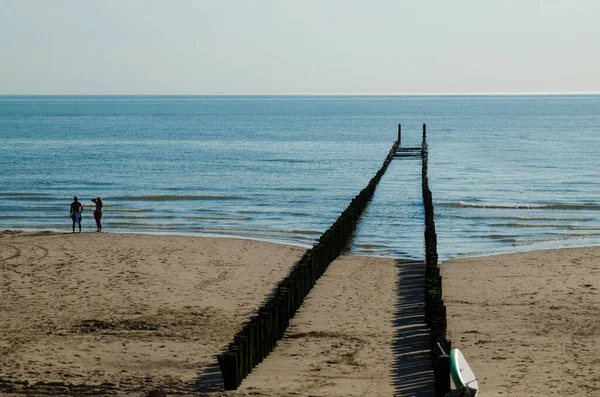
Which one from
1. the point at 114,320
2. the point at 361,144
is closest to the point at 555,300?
the point at 114,320

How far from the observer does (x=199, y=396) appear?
13539 mm

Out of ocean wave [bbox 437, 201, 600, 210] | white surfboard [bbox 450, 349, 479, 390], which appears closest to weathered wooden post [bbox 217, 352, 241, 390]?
white surfboard [bbox 450, 349, 479, 390]

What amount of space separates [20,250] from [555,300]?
16.5m

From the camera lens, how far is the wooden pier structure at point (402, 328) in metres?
13.9

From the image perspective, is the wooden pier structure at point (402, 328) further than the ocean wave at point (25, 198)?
No

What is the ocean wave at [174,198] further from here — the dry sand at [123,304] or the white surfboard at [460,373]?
the white surfboard at [460,373]

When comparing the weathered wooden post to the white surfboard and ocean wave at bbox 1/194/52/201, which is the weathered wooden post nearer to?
the white surfboard

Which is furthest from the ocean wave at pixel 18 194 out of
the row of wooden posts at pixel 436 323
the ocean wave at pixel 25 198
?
the row of wooden posts at pixel 436 323

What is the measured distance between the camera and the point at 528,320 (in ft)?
62.7

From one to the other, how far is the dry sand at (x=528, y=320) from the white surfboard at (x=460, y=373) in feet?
3.36

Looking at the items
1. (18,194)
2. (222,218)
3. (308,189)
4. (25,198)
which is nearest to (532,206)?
(308,189)

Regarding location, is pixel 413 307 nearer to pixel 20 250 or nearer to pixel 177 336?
pixel 177 336

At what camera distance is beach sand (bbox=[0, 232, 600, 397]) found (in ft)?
47.6

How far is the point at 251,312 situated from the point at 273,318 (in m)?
2.87
